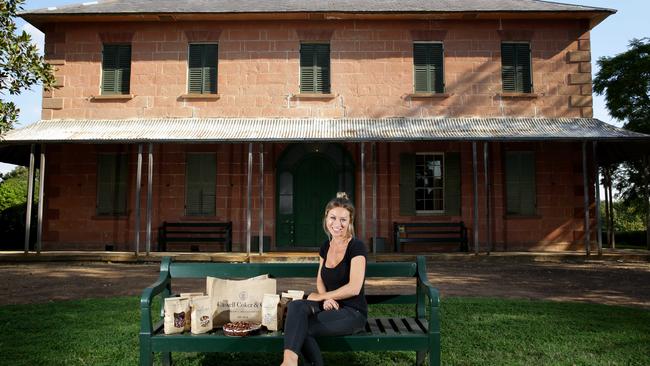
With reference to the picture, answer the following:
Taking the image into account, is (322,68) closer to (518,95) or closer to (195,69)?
(195,69)

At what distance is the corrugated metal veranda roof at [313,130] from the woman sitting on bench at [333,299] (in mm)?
7204

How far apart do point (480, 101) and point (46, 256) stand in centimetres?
1094

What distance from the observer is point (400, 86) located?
12258mm

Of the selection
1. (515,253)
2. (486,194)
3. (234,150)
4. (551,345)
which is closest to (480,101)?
(486,194)

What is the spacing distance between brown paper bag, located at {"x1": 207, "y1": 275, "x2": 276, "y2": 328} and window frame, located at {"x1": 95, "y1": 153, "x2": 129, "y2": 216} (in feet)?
32.3

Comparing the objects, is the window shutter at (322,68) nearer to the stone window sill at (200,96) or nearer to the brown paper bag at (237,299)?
the stone window sill at (200,96)

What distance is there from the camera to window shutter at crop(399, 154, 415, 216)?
39.5 feet

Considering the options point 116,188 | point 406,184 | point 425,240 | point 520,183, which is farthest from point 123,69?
point 520,183

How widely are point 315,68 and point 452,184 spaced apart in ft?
15.1

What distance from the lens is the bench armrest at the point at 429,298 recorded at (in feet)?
9.75

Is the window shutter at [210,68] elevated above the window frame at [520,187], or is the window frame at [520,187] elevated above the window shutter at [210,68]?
the window shutter at [210,68]

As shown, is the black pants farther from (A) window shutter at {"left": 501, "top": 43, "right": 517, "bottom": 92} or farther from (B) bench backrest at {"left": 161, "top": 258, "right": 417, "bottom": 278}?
(A) window shutter at {"left": 501, "top": 43, "right": 517, "bottom": 92}

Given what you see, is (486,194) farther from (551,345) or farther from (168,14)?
(168,14)

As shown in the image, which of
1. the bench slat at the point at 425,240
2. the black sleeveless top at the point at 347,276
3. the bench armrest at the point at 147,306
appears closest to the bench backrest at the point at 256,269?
the bench armrest at the point at 147,306
